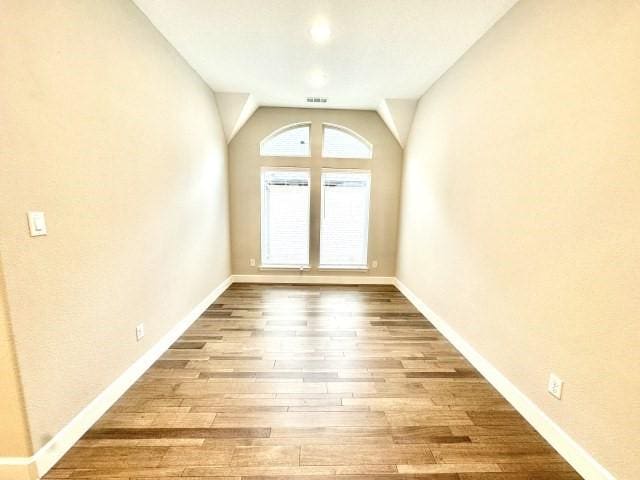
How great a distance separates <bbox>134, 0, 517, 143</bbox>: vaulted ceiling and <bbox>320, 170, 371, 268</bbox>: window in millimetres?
1267

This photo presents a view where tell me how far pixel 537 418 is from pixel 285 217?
3625 millimetres

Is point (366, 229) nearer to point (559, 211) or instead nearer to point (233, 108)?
point (233, 108)

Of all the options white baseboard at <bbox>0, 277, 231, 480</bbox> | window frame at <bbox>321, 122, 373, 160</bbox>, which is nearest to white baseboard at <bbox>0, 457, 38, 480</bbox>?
white baseboard at <bbox>0, 277, 231, 480</bbox>

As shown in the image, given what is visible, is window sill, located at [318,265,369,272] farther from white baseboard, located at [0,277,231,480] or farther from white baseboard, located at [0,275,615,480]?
white baseboard, located at [0,277,231,480]

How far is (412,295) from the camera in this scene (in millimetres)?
3580

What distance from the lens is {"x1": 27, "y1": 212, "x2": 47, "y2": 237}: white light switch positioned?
3.88 ft

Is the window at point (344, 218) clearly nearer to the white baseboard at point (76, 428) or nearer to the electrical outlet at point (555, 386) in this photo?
the white baseboard at point (76, 428)

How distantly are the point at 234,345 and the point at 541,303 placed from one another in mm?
2417

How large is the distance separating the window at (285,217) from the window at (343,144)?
53 centimetres

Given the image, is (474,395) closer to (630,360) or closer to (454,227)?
(630,360)

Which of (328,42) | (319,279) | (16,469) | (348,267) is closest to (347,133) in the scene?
(328,42)

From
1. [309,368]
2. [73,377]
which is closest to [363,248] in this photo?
[309,368]

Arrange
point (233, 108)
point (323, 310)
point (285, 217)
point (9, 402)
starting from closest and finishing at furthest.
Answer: point (9, 402) < point (323, 310) < point (233, 108) < point (285, 217)

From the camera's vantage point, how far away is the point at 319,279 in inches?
171
